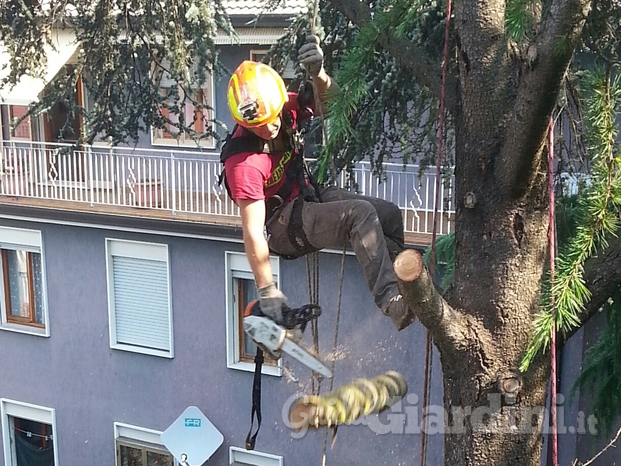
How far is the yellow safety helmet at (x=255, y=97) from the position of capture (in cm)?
349

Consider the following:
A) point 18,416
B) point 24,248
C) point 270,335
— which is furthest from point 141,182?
point 270,335

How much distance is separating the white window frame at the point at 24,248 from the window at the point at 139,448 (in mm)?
1736

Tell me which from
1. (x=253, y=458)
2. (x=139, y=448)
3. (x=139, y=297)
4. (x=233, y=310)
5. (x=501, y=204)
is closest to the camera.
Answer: (x=501, y=204)

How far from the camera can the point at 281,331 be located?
3354 mm

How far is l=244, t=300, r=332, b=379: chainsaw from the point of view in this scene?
3.37 m

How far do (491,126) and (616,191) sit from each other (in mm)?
682

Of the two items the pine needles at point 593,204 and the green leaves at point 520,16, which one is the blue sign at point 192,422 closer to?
the pine needles at point 593,204

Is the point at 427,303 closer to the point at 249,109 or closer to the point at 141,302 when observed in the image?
the point at 249,109

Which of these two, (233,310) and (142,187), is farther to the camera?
(142,187)

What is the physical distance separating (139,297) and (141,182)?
151 centimetres

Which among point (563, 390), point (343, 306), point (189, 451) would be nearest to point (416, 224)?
point (343, 306)

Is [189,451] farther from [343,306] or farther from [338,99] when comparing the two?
[338,99]

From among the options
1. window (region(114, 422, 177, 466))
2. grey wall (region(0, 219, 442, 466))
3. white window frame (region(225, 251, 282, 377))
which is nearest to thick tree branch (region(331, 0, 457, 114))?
grey wall (region(0, 219, 442, 466))

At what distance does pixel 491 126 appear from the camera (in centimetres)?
328
